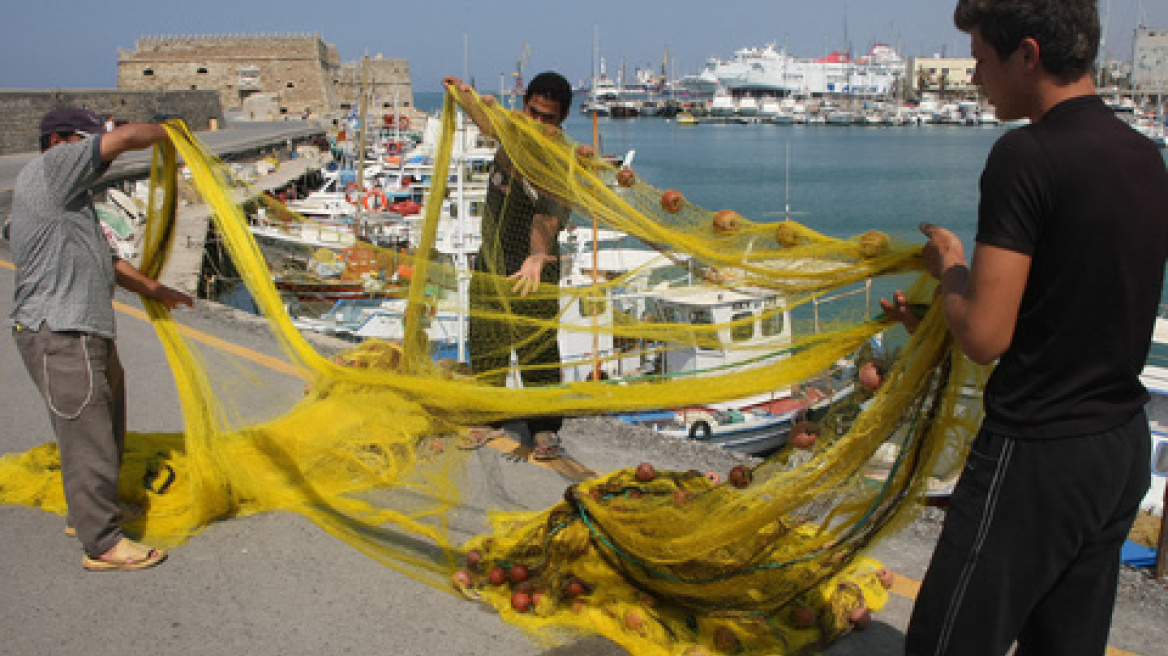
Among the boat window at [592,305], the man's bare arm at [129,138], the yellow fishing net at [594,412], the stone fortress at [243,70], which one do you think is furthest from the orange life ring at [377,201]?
the stone fortress at [243,70]

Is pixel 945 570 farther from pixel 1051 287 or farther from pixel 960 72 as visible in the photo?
pixel 960 72

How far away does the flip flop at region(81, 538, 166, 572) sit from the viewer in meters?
3.87

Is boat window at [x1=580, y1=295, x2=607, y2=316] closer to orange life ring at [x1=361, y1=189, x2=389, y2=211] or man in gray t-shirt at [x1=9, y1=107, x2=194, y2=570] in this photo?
man in gray t-shirt at [x1=9, y1=107, x2=194, y2=570]

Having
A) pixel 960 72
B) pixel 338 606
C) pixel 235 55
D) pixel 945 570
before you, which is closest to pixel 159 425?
pixel 338 606

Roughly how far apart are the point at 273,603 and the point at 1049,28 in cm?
315

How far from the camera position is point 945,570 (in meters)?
2.35

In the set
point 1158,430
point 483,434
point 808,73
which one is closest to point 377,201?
point 1158,430

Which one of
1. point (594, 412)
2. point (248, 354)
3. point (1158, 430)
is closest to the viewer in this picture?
point (594, 412)

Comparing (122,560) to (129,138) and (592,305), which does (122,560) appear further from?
(592,305)

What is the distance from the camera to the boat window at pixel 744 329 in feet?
10.9

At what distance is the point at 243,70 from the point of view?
78750mm

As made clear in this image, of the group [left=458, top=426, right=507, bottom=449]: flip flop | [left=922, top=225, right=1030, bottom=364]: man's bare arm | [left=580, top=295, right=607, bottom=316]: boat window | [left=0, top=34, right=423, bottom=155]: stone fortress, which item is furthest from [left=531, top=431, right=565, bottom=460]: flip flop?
[left=0, top=34, right=423, bottom=155]: stone fortress

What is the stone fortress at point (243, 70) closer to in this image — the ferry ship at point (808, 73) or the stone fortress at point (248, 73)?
the stone fortress at point (248, 73)

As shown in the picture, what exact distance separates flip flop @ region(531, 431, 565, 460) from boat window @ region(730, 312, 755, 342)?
1855 mm
